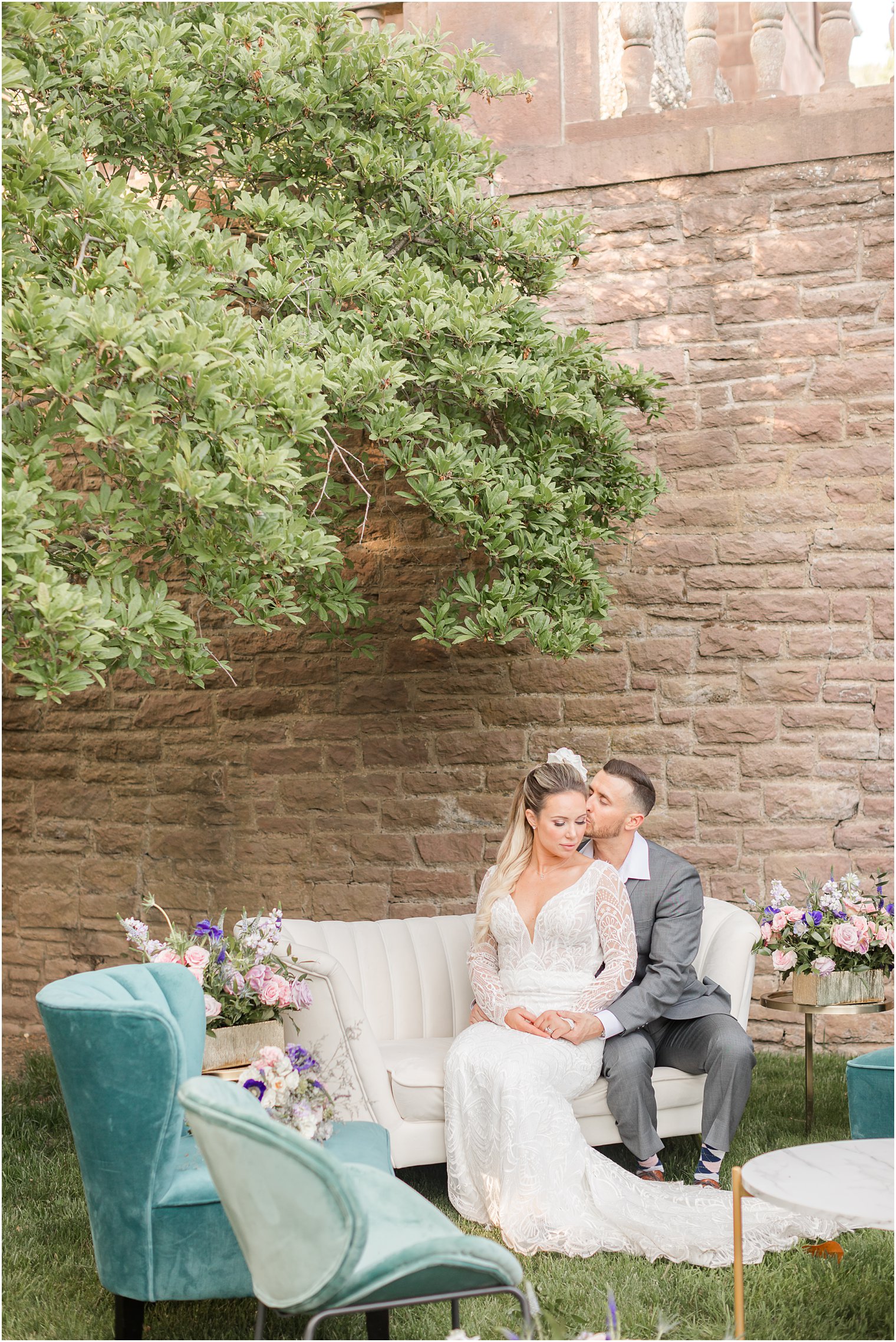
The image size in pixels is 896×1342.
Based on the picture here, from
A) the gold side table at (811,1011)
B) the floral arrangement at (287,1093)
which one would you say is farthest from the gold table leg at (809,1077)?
the floral arrangement at (287,1093)

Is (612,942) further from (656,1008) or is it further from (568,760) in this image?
(568,760)

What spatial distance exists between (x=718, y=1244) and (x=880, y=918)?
1.63m

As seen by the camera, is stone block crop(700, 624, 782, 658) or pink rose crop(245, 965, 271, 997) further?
stone block crop(700, 624, 782, 658)

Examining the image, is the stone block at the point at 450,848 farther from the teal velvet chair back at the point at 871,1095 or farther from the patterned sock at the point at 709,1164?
the teal velvet chair back at the point at 871,1095

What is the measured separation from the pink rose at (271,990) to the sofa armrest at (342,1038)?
260mm

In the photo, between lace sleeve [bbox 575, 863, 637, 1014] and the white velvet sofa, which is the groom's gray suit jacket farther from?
the white velvet sofa

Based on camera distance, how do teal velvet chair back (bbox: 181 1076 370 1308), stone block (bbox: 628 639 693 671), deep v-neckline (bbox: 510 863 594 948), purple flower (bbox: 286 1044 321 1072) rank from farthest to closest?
stone block (bbox: 628 639 693 671), deep v-neckline (bbox: 510 863 594 948), purple flower (bbox: 286 1044 321 1072), teal velvet chair back (bbox: 181 1076 370 1308)

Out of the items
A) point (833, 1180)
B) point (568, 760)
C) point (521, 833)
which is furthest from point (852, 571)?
point (833, 1180)

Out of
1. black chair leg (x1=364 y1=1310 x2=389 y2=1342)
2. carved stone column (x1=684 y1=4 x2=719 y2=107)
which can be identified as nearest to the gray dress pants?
black chair leg (x1=364 y1=1310 x2=389 y2=1342)

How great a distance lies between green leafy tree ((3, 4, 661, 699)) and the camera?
9.24ft

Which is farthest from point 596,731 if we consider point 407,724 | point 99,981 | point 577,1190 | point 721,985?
point 99,981

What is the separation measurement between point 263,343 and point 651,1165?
296cm

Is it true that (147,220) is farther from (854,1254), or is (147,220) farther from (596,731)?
(854,1254)

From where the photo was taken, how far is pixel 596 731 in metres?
5.58
